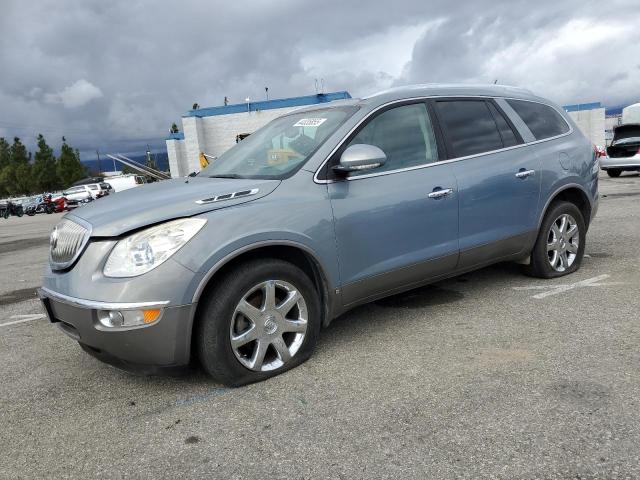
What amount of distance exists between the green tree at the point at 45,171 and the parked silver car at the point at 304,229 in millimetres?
80823

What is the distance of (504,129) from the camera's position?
172 inches

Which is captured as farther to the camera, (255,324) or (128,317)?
(255,324)

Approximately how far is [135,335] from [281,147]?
167 centimetres

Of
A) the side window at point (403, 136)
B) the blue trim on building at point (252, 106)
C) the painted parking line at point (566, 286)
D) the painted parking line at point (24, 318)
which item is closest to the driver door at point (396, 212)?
the side window at point (403, 136)

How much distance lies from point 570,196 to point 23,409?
4618 millimetres

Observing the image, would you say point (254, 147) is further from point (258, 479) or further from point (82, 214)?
point (258, 479)

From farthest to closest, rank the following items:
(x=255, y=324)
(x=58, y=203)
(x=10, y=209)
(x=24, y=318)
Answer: (x=10, y=209)
(x=58, y=203)
(x=24, y=318)
(x=255, y=324)

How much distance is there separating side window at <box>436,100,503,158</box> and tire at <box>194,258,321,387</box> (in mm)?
1670

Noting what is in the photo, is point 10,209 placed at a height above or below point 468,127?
below

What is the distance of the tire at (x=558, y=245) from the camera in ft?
15.1

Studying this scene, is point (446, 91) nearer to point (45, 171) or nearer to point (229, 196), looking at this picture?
point (229, 196)

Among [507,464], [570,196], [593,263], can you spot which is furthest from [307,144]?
[593,263]

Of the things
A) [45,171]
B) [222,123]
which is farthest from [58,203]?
[45,171]

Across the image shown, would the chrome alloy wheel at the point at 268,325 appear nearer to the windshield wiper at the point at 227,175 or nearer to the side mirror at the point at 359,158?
the side mirror at the point at 359,158
